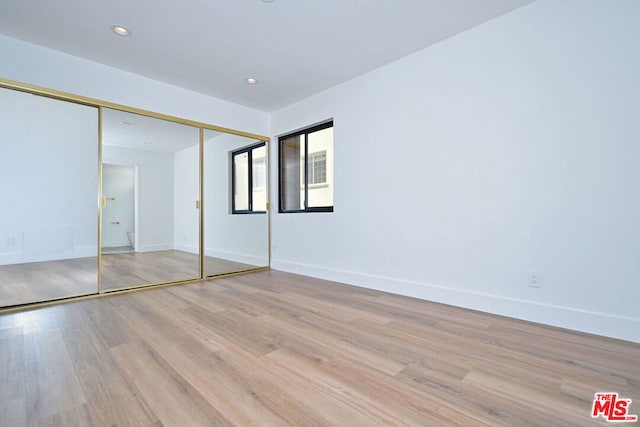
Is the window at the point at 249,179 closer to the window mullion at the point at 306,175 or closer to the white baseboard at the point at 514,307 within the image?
the window mullion at the point at 306,175

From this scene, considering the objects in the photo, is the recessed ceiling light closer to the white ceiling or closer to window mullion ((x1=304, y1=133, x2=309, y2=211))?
the white ceiling

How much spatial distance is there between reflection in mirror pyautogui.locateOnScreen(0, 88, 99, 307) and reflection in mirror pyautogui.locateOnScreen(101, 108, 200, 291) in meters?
0.17

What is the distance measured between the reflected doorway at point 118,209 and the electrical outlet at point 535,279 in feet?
13.6

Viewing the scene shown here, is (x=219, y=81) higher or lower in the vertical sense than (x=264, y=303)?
higher

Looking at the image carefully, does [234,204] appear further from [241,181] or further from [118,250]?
[118,250]

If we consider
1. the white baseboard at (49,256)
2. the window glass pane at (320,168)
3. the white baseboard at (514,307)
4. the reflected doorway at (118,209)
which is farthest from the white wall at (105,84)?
the white baseboard at (514,307)

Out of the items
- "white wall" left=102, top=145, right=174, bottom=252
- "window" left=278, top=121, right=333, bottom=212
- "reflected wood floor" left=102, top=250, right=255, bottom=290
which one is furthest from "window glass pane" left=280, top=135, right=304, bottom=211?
"white wall" left=102, top=145, right=174, bottom=252

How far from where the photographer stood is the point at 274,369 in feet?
5.24

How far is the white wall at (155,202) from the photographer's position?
393 centimetres

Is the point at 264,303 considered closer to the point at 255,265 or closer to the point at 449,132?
the point at 255,265

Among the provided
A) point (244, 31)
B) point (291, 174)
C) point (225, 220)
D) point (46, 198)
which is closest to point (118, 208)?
point (46, 198)

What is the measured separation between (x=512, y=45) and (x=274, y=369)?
117 inches

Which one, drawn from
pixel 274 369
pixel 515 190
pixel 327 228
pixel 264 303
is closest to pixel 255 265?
pixel 327 228

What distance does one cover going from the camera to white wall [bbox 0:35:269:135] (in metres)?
2.72
